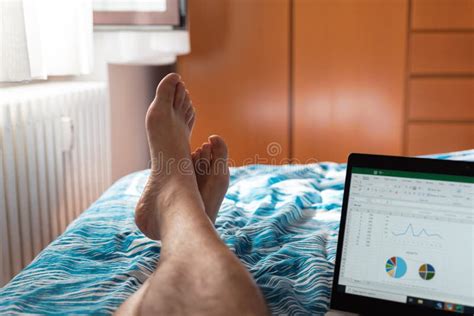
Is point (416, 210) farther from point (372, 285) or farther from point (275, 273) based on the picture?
point (275, 273)

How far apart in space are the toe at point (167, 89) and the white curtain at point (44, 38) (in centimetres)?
29

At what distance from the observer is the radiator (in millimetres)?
1324

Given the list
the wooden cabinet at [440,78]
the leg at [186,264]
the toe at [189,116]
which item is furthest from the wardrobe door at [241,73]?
the leg at [186,264]

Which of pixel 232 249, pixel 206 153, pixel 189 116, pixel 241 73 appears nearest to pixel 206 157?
pixel 206 153

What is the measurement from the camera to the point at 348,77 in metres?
2.66

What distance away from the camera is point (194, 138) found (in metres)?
2.71

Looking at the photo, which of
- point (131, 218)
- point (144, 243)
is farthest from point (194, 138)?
point (144, 243)

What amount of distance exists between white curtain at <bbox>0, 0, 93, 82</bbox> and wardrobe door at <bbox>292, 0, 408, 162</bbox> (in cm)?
119

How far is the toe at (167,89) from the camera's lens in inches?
47.8

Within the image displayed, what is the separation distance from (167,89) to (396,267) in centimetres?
66

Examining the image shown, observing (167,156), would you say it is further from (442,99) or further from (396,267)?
(442,99)

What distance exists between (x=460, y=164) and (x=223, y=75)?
6.52 feet

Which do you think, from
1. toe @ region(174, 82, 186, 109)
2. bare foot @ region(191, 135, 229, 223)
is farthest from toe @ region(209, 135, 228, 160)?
toe @ region(174, 82, 186, 109)

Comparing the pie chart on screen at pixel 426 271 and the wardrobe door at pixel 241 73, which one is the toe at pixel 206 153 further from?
the wardrobe door at pixel 241 73
